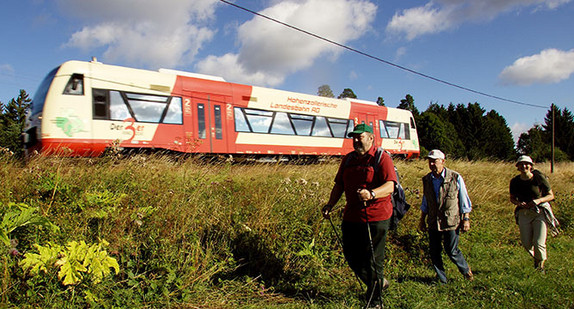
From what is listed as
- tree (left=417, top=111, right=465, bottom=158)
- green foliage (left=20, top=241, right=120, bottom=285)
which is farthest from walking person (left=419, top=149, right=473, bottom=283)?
tree (left=417, top=111, right=465, bottom=158)

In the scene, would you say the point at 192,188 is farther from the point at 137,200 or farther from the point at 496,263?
the point at 496,263

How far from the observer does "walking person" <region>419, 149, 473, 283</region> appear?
460 cm

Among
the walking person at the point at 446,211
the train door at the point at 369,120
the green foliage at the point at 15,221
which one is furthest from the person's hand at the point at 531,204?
the train door at the point at 369,120

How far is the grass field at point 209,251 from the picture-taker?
3.48m

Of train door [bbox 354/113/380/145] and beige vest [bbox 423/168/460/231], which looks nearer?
beige vest [bbox 423/168/460/231]

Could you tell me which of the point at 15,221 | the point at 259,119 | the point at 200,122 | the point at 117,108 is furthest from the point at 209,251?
the point at 259,119

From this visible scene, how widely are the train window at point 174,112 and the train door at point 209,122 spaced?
0.43 m

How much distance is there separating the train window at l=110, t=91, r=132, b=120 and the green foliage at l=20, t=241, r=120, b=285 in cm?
690

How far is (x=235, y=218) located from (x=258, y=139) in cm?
744

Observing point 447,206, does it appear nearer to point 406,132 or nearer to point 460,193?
point 460,193

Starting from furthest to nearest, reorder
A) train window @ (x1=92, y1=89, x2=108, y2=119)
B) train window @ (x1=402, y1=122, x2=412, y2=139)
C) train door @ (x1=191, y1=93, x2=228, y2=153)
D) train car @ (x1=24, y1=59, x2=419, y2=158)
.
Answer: train window @ (x1=402, y1=122, x2=412, y2=139), train door @ (x1=191, y1=93, x2=228, y2=153), train window @ (x1=92, y1=89, x2=108, y2=119), train car @ (x1=24, y1=59, x2=419, y2=158)

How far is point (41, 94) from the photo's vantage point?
9.38 metres

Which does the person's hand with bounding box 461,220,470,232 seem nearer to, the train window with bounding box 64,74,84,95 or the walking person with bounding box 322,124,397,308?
the walking person with bounding box 322,124,397,308

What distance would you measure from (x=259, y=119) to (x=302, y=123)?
190cm
